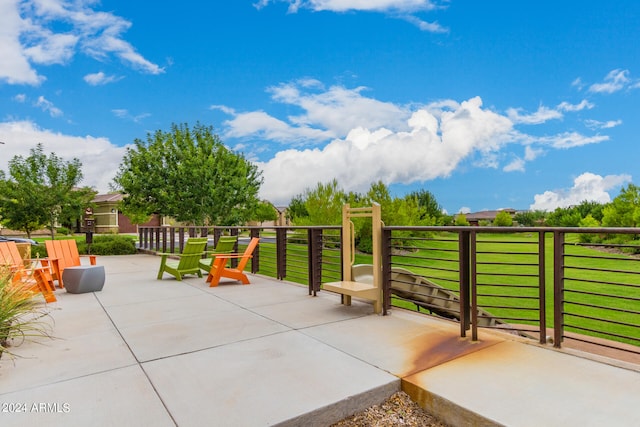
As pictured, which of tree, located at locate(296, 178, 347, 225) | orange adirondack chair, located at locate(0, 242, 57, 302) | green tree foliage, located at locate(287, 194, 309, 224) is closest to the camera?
orange adirondack chair, located at locate(0, 242, 57, 302)

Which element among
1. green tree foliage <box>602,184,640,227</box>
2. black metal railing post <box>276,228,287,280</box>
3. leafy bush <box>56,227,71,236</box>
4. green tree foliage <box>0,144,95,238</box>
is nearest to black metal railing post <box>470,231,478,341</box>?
black metal railing post <box>276,228,287,280</box>

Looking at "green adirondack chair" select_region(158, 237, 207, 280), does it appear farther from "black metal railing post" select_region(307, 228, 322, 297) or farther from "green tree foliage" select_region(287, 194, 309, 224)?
"green tree foliage" select_region(287, 194, 309, 224)

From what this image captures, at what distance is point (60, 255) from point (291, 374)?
23.6ft

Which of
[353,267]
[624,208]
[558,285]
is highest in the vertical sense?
[624,208]

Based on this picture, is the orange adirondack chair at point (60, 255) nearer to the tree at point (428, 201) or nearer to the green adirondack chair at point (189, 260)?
the green adirondack chair at point (189, 260)

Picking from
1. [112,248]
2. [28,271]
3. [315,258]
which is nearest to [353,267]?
[315,258]

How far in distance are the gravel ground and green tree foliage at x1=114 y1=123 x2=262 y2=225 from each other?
17.6 metres

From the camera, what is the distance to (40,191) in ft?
68.3

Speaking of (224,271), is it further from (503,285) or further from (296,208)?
(296,208)

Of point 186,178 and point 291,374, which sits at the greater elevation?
point 186,178

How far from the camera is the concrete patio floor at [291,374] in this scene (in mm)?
2549

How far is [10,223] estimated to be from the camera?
21281mm

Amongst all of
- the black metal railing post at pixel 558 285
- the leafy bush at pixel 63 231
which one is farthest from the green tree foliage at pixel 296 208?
the black metal railing post at pixel 558 285

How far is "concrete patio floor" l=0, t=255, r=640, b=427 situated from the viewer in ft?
8.36
